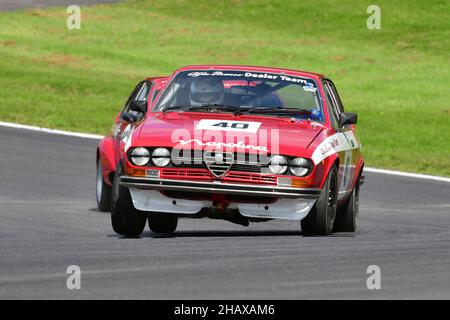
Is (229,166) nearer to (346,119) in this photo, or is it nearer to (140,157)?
(140,157)

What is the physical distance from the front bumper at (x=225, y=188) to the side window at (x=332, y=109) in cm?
163

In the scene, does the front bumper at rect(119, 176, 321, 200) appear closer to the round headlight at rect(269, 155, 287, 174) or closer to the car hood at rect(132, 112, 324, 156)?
the round headlight at rect(269, 155, 287, 174)

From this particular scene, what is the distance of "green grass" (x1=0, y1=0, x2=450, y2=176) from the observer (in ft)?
96.8

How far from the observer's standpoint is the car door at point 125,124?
13423 mm

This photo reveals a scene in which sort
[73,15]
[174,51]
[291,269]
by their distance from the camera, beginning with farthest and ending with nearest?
[73,15] < [174,51] < [291,269]

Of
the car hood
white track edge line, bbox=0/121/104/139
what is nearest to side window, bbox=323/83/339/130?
the car hood

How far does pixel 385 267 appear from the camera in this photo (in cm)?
1057

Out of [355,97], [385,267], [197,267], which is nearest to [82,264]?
[197,267]

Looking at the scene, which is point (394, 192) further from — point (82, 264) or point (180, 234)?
point (82, 264)

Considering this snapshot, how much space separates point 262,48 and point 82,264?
107ft

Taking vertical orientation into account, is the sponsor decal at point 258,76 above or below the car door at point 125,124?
above

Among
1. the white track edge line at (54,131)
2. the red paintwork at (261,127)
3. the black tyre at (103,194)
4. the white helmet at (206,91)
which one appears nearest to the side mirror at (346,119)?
the red paintwork at (261,127)
